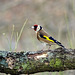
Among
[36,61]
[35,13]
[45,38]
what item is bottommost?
[36,61]

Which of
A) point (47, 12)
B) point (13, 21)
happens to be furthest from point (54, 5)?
point (13, 21)

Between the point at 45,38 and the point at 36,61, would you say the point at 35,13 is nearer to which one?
the point at 45,38

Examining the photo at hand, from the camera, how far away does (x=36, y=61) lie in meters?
3.34

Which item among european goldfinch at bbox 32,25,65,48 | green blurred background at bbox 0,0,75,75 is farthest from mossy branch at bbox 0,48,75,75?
green blurred background at bbox 0,0,75,75

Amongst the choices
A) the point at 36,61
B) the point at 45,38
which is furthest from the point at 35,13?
the point at 36,61

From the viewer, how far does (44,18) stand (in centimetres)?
1331

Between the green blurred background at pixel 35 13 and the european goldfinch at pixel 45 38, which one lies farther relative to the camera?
the green blurred background at pixel 35 13

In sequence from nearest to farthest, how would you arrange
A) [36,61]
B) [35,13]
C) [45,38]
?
1. [36,61]
2. [45,38]
3. [35,13]

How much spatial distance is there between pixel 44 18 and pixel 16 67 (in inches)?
397

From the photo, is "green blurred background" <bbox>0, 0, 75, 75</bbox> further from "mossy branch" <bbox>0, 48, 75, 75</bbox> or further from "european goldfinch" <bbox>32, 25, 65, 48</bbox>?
"mossy branch" <bbox>0, 48, 75, 75</bbox>

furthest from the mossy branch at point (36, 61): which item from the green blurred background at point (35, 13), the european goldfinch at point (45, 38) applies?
the green blurred background at point (35, 13)

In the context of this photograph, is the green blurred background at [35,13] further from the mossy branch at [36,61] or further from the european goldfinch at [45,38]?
the mossy branch at [36,61]

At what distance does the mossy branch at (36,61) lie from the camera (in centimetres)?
331

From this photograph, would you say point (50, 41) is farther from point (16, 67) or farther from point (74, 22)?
point (74, 22)
